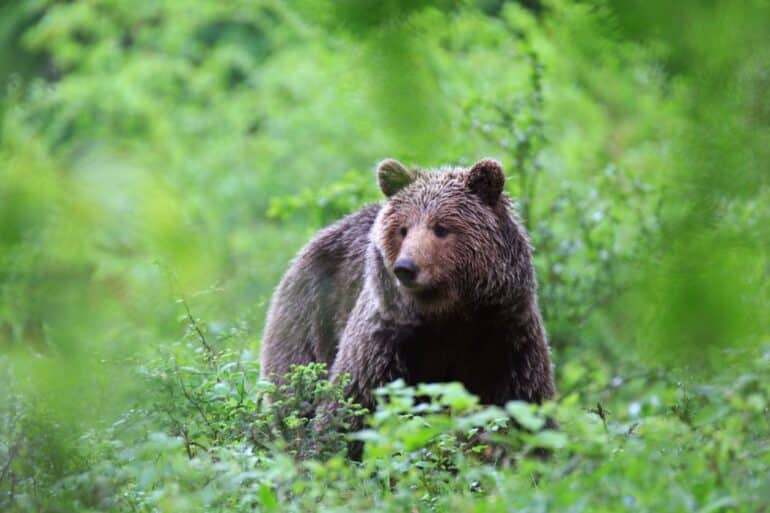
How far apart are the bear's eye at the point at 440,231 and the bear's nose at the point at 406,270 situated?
0.38 meters

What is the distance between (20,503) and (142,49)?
16761mm

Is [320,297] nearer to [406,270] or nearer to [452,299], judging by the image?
[452,299]

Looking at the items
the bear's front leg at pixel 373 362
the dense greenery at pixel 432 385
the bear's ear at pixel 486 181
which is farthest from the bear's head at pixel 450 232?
the dense greenery at pixel 432 385

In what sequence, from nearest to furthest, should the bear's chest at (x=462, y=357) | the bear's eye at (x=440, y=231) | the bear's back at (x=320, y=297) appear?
1. the bear's eye at (x=440, y=231)
2. the bear's chest at (x=462, y=357)
3. the bear's back at (x=320, y=297)

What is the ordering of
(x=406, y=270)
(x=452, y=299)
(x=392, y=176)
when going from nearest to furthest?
→ (x=406, y=270), (x=452, y=299), (x=392, y=176)

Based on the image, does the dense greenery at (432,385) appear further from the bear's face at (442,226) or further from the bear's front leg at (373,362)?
the bear's face at (442,226)

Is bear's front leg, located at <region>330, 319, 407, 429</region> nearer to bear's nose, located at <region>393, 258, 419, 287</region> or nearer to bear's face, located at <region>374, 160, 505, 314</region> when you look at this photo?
bear's face, located at <region>374, 160, 505, 314</region>

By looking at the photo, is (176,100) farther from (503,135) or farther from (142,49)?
(503,135)

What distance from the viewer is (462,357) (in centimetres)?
627

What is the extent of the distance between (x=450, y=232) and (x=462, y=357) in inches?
26.3

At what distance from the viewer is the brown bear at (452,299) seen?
6098mm

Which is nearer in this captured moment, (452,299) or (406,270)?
(406,270)

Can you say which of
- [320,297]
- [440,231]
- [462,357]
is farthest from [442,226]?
[320,297]

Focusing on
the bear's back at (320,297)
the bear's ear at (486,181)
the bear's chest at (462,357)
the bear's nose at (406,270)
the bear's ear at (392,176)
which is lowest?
the bear's back at (320,297)
